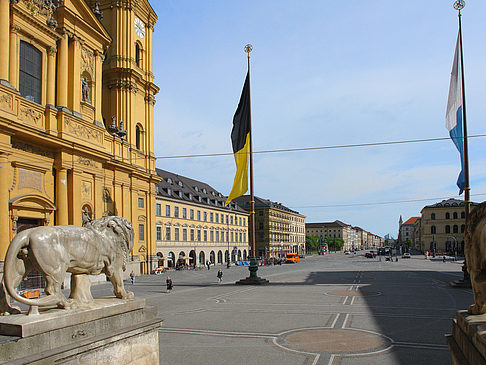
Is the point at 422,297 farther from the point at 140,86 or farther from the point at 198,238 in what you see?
the point at 198,238

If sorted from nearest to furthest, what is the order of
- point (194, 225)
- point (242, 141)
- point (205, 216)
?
point (242, 141) → point (194, 225) → point (205, 216)

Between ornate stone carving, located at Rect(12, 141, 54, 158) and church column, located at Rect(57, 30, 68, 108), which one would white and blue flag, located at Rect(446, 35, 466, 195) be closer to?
church column, located at Rect(57, 30, 68, 108)

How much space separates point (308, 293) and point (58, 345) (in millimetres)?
20376

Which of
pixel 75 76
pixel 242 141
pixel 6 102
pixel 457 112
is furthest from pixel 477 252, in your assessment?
pixel 75 76

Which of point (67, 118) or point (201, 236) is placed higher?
point (67, 118)

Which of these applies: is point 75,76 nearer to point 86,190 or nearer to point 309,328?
point 86,190

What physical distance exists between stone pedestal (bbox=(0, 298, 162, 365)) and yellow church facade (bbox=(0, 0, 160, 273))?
21506mm

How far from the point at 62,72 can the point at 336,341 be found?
2966 centimetres

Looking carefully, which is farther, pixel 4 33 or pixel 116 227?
pixel 4 33

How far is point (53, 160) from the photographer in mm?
31922

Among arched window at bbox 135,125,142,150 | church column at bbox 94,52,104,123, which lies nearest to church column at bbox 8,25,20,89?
church column at bbox 94,52,104,123

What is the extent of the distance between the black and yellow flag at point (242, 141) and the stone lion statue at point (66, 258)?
20547mm

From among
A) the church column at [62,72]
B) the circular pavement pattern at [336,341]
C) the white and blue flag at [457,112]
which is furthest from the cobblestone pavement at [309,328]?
the church column at [62,72]

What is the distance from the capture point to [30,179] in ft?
97.0
